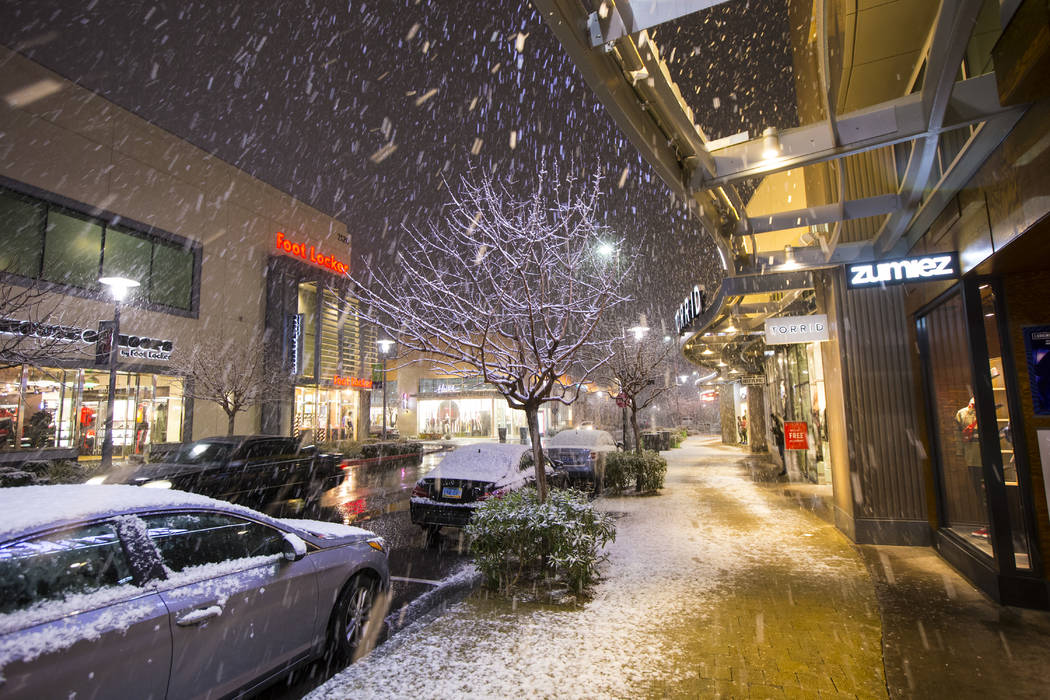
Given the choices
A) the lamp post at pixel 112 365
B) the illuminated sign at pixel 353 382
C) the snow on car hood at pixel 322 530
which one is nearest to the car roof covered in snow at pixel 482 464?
the snow on car hood at pixel 322 530

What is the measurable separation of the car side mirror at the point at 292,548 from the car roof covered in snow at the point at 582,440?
35.9 ft

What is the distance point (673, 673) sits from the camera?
3.85 m

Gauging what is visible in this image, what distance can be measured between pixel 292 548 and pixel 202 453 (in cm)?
801

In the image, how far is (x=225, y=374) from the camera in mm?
19547

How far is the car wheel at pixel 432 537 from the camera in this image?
818 centimetres

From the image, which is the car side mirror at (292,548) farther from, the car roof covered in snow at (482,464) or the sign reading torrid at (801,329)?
the sign reading torrid at (801,329)

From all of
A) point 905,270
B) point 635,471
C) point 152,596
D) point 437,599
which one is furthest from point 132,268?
point 905,270

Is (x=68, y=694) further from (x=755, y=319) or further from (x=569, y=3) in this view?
(x=755, y=319)

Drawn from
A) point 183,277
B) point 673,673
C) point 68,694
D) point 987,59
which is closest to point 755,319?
point 987,59

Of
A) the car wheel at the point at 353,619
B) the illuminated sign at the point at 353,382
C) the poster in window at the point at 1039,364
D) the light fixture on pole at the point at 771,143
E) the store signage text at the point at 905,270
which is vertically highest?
the light fixture on pole at the point at 771,143

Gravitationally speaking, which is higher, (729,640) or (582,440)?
(582,440)

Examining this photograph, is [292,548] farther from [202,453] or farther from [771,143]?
[202,453]

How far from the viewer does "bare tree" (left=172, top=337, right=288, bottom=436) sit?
63.9ft

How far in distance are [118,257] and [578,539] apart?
2266cm
